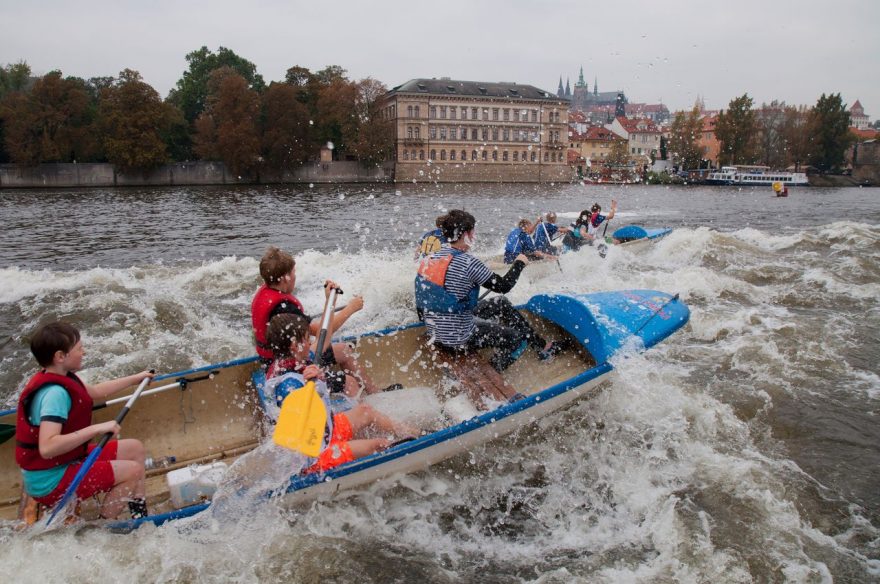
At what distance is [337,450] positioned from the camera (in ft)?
16.2

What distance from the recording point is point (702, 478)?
6.07 m

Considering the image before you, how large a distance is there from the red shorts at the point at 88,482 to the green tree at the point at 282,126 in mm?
63107

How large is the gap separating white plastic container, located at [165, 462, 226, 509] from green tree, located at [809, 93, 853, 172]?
109 metres

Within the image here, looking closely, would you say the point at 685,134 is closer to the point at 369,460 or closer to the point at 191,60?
the point at 191,60

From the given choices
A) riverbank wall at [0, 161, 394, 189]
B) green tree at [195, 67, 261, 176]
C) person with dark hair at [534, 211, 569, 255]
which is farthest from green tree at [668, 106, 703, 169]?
person with dark hair at [534, 211, 569, 255]

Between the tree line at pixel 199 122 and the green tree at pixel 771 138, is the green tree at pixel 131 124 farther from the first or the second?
the green tree at pixel 771 138

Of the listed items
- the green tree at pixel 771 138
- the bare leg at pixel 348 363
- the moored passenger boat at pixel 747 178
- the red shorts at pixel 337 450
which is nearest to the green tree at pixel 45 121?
the bare leg at pixel 348 363

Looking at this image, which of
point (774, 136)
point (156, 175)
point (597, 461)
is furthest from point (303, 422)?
point (774, 136)

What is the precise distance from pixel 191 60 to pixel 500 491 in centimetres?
9016

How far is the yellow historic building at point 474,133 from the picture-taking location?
7706 cm

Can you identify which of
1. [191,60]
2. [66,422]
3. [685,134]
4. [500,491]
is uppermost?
[191,60]

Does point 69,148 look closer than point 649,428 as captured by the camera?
No

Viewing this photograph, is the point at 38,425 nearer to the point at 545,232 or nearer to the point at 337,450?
the point at 337,450

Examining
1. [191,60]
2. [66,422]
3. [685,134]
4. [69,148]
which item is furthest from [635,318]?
[685,134]
